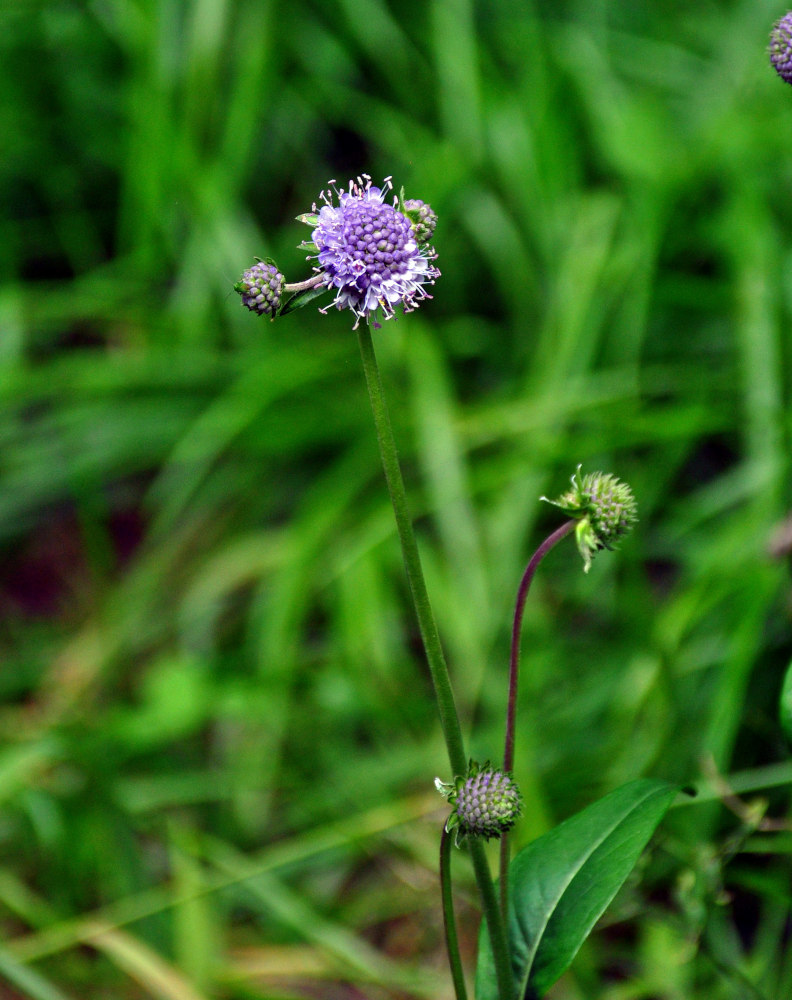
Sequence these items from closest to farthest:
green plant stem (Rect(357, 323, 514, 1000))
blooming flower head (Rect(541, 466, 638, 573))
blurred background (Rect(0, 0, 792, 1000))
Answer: green plant stem (Rect(357, 323, 514, 1000)) < blooming flower head (Rect(541, 466, 638, 573)) < blurred background (Rect(0, 0, 792, 1000))

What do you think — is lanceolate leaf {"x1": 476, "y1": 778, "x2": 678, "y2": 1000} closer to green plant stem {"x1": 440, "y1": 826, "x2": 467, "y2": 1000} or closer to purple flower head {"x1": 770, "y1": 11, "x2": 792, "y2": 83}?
green plant stem {"x1": 440, "y1": 826, "x2": 467, "y2": 1000}

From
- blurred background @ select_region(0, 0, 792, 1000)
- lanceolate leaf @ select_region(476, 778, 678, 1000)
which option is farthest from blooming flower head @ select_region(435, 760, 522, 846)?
blurred background @ select_region(0, 0, 792, 1000)

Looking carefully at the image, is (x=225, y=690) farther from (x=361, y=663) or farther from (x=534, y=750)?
(x=534, y=750)

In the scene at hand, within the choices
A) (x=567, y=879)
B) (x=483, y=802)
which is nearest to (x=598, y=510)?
(x=483, y=802)

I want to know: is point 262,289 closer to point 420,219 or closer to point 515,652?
point 420,219

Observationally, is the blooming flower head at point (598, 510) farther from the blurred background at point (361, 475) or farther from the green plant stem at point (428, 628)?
the blurred background at point (361, 475)
